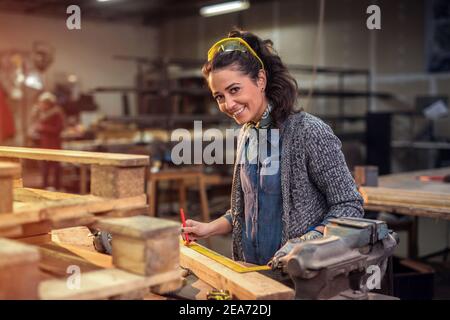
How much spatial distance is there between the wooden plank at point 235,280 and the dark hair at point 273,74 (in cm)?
74

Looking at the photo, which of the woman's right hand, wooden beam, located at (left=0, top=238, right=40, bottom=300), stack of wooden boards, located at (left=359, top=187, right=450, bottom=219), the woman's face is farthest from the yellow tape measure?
stack of wooden boards, located at (left=359, top=187, right=450, bottom=219)

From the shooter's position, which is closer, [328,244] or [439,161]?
[328,244]

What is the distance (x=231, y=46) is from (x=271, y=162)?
1.68 feet

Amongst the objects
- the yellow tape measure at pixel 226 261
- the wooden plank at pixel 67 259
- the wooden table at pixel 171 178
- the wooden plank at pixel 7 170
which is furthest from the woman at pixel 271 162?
the wooden table at pixel 171 178

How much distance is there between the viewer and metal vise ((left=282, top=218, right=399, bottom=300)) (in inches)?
58.1

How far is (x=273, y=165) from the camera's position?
235cm

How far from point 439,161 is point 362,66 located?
2.87 meters

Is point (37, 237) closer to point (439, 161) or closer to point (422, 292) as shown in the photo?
point (422, 292)

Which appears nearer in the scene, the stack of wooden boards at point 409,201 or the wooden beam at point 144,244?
the wooden beam at point 144,244

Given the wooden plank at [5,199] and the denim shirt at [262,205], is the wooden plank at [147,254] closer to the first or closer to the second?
the wooden plank at [5,199]

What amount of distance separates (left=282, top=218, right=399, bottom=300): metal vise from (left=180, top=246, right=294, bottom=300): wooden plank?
6 cm

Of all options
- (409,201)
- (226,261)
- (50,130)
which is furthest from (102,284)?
(50,130)

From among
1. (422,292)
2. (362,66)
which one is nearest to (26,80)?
(362,66)

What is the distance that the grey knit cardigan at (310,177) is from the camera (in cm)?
214
